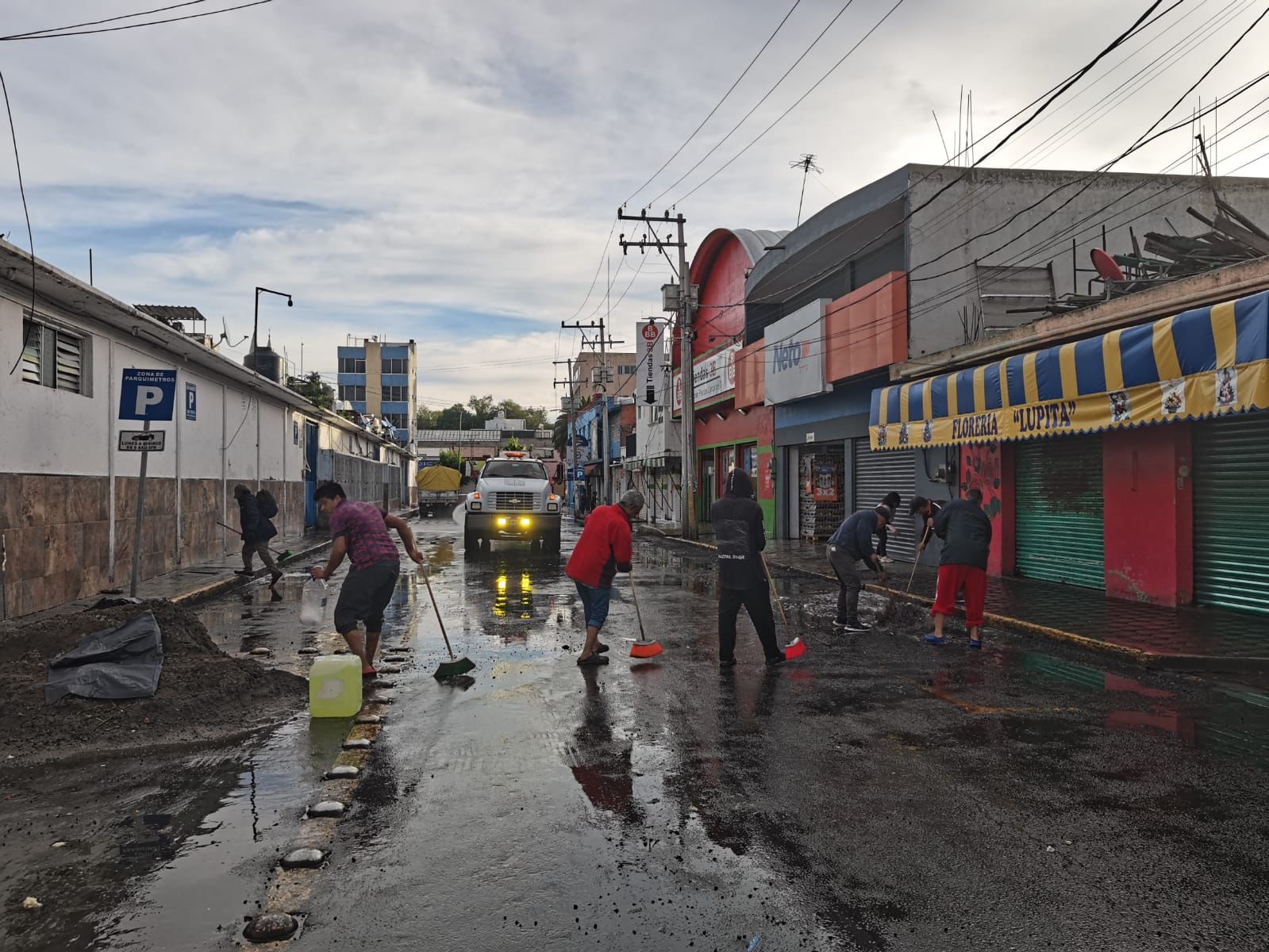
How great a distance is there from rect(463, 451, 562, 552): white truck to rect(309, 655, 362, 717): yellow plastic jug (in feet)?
46.5

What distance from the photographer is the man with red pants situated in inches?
371

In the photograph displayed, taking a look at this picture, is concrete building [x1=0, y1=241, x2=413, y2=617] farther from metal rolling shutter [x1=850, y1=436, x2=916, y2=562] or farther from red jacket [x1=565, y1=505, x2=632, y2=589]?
metal rolling shutter [x1=850, y1=436, x2=916, y2=562]

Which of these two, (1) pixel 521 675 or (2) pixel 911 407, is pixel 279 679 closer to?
(1) pixel 521 675

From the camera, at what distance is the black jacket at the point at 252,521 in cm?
1515

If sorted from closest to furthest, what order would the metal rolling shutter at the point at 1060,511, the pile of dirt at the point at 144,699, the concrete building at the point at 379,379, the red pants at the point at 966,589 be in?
the pile of dirt at the point at 144,699 < the red pants at the point at 966,589 < the metal rolling shutter at the point at 1060,511 < the concrete building at the point at 379,379

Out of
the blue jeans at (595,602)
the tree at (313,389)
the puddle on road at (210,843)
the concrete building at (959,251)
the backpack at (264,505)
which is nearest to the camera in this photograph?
the puddle on road at (210,843)

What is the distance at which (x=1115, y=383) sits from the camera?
1147 cm

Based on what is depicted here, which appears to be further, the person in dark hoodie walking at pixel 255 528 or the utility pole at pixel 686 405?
the utility pole at pixel 686 405

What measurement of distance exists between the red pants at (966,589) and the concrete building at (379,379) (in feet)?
282

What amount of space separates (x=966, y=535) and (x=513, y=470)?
1384 centimetres

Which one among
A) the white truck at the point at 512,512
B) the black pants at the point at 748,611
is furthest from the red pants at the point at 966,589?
the white truck at the point at 512,512

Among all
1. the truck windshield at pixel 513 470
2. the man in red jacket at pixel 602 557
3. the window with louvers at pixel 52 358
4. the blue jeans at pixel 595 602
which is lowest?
the blue jeans at pixel 595 602

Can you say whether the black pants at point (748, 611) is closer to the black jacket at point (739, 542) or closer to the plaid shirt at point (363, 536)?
the black jacket at point (739, 542)

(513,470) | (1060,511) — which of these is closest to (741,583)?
(1060,511)
